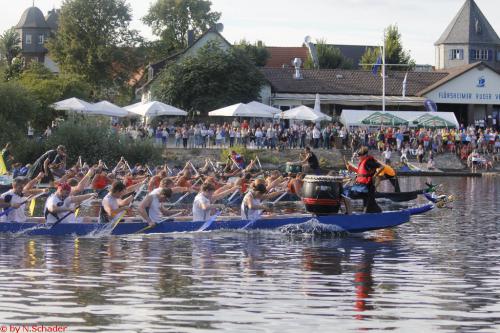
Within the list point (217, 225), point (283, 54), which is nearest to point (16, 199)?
point (217, 225)

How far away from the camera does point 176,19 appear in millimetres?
97625

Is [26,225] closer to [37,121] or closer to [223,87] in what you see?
[37,121]

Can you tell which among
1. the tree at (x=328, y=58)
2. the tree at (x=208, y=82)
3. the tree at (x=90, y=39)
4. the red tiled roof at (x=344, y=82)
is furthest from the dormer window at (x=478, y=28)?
the tree at (x=208, y=82)

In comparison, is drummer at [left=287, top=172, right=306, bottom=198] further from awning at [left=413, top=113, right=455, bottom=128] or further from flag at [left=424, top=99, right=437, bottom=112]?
flag at [left=424, top=99, right=437, bottom=112]

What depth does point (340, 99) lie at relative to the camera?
69.9m

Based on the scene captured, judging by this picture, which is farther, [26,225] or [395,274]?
[26,225]

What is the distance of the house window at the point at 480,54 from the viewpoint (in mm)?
98800

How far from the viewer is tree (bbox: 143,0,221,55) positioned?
96562mm

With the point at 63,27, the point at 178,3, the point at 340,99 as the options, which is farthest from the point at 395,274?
the point at 178,3

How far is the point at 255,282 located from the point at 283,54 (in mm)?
93476

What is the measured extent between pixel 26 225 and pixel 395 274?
28.8 ft

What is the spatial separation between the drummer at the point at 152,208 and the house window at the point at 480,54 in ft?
262

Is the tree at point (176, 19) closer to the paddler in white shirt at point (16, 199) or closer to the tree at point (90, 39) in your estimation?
the tree at point (90, 39)

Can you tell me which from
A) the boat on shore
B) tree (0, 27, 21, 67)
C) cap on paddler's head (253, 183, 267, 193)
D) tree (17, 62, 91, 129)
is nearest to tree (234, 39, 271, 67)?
tree (0, 27, 21, 67)
